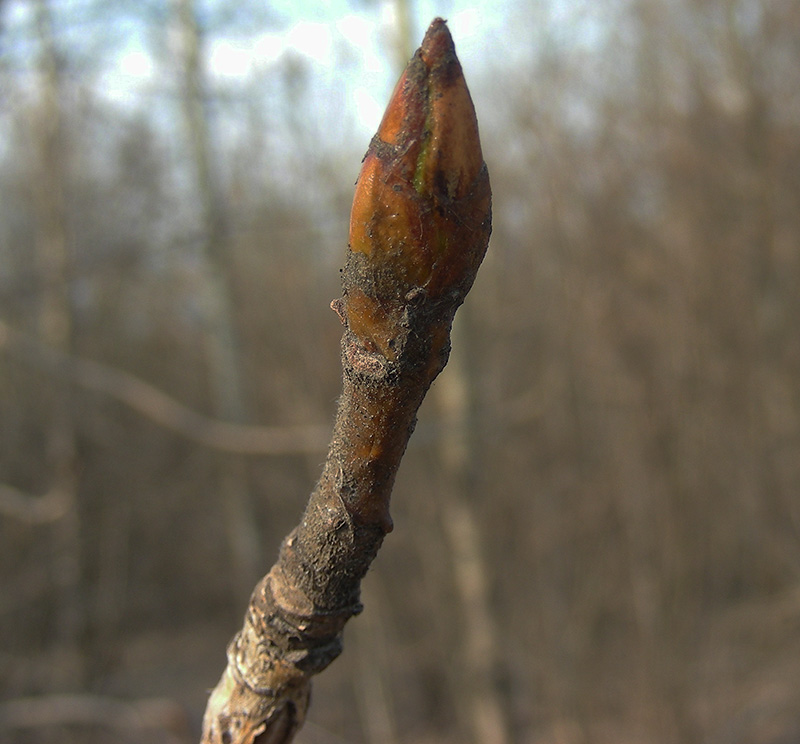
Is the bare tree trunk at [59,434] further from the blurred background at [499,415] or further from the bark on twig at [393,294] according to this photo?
the bark on twig at [393,294]

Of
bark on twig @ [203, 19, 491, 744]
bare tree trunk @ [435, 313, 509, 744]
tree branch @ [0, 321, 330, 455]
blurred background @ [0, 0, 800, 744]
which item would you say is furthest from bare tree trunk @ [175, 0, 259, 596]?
bark on twig @ [203, 19, 491, 744]

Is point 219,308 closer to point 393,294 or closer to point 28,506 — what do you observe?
point 28,506

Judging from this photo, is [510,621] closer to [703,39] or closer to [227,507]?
[227,507]

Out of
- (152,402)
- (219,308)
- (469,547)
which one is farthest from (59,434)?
(469,547)

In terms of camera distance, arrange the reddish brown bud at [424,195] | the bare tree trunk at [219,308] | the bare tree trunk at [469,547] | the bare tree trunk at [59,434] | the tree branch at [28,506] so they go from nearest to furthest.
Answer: the reddish brown bud at [424,195] < the tree branch at [28,506] < the bare tree trunk at [469,547] < the bare tree trunk at [59,434] < the bare tree trunk at [219,308]

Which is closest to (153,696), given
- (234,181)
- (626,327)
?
(234,181)

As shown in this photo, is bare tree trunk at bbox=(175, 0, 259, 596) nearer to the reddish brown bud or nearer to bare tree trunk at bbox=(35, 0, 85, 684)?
bare tree trunk at bbox=(35, 0, 85, 684)

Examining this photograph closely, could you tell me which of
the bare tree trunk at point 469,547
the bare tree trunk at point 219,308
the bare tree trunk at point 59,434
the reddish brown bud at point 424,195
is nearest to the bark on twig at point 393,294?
the reddish brown bud at point 424,195
